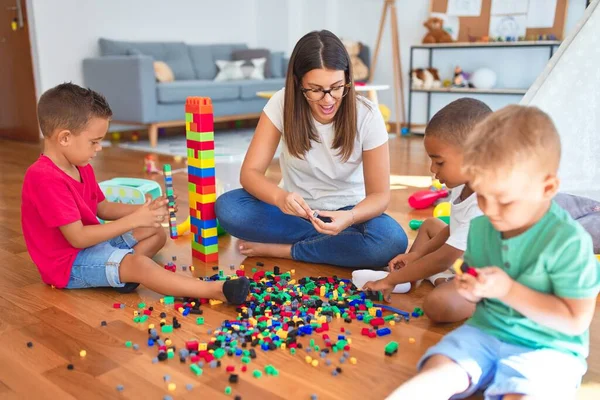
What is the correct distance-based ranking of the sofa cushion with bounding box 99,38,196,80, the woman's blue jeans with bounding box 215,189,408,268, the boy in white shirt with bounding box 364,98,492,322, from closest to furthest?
the boy in white shirt with bounding box 364,98,492,322 < the woman's blue jeans with bounding box 215,189,408,268 < the sofa cushion with bounding box 99,38,196,80

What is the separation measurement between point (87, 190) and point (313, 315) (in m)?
0.76

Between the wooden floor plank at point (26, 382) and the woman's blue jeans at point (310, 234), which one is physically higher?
the woman's blue jeans at point (310, 234)

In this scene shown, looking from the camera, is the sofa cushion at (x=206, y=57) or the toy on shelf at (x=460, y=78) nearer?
the toy on shelf at (x=460, y=78)

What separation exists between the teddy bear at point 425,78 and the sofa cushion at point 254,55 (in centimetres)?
147

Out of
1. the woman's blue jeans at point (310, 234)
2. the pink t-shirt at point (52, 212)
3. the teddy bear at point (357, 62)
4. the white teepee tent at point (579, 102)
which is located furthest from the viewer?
the teddy bear at point (357, 62)

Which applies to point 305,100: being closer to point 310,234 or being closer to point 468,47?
point 310,234

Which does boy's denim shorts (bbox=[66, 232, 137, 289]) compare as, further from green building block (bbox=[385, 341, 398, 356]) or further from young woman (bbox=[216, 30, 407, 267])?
green building block (bbox=[385, 341, 398, 356])

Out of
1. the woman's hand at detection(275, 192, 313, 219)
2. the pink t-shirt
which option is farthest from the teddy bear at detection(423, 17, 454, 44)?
the pink t-shirt

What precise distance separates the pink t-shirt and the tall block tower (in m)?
0.34

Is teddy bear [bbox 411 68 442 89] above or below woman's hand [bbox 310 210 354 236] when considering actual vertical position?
above

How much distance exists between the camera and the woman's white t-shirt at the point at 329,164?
69.6 inches

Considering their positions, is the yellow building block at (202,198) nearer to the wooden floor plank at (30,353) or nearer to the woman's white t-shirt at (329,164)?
the woman's white t-shirt at (329,164)

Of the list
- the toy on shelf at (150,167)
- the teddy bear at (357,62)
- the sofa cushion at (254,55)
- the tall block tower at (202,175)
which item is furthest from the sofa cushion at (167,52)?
the tall block tower at (202,175)

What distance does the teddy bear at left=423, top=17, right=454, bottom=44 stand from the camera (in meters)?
4.89
